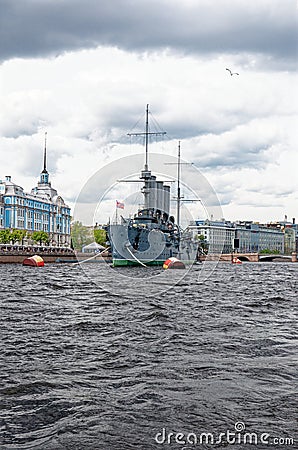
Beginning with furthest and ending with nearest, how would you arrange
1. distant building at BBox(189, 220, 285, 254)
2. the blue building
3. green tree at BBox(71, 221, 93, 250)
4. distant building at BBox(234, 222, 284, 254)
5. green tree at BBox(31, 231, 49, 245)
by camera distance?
distant building at BBox(234, 222, 284, 254), distant building at BBox(189, 220, 285, 254), green tree at BBox(31, 231, 49, 245), the blue building, green tree at BBox(71, 221, 93, 250)

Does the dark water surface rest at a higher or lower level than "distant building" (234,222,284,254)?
lower

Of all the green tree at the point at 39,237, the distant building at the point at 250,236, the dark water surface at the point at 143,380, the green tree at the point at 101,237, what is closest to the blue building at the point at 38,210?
the green tree at the point at 39,237

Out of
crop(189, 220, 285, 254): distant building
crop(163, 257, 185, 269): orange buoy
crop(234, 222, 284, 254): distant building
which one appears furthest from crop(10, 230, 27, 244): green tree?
crop(234, 222, 284, 254): distant building

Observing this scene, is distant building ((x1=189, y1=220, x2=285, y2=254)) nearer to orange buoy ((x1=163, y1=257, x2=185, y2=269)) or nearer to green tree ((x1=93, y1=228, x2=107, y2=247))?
green tree ((x1=93, y1=228, x2=107, y2=247))

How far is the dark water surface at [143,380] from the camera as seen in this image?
162 inches

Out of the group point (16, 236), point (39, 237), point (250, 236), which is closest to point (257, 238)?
point (250, 236)

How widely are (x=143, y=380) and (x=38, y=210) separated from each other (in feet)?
268

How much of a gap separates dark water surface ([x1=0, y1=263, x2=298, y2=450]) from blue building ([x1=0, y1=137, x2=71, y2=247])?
68.4m

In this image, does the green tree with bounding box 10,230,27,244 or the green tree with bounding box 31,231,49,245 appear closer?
the green tree with bounding box 10,230,27,244

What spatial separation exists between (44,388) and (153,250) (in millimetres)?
43620

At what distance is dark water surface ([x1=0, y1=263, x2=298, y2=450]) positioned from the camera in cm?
411

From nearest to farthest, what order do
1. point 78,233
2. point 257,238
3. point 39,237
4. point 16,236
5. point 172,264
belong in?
point 78,233, point 172,264, point 16,236, point 39,237, point 257,238

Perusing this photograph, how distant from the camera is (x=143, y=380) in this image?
18.3 ft

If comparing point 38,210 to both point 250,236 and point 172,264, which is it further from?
point 250,236
